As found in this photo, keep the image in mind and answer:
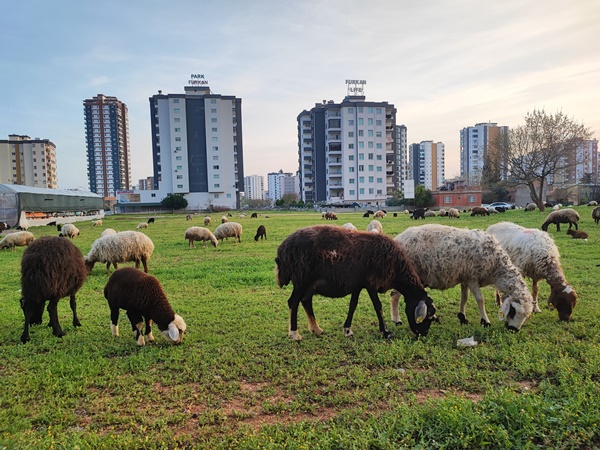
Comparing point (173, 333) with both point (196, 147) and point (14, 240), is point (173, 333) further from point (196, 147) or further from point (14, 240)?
point (196, 147)

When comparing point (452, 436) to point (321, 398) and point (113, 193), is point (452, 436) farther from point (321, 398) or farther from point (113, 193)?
point (113, 193)

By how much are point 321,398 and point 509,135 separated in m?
47.3

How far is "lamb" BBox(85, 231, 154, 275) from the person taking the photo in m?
12.7

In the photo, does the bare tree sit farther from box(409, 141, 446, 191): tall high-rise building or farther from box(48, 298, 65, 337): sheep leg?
box(409, 141, 446, 191): tall high-rise building

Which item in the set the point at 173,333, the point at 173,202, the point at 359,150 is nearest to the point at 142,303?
the point at 173,333

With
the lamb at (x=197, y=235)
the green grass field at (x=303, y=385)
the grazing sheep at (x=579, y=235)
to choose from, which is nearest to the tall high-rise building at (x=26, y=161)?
the lamb at (x=197, y=235)

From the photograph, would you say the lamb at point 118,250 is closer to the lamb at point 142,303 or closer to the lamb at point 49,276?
the lamb at point 49,276

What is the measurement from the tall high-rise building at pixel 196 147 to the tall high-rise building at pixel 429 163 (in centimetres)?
9422

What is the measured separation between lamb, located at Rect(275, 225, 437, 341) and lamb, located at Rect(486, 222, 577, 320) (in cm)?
276

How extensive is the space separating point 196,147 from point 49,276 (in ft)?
289

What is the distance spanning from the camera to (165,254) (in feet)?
59.4

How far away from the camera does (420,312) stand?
6.24m

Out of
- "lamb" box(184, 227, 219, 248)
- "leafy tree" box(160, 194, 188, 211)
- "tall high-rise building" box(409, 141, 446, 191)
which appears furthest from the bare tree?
"tall high-rise building" box(409, 141, 446, 191)

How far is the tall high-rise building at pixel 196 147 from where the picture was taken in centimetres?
8850
